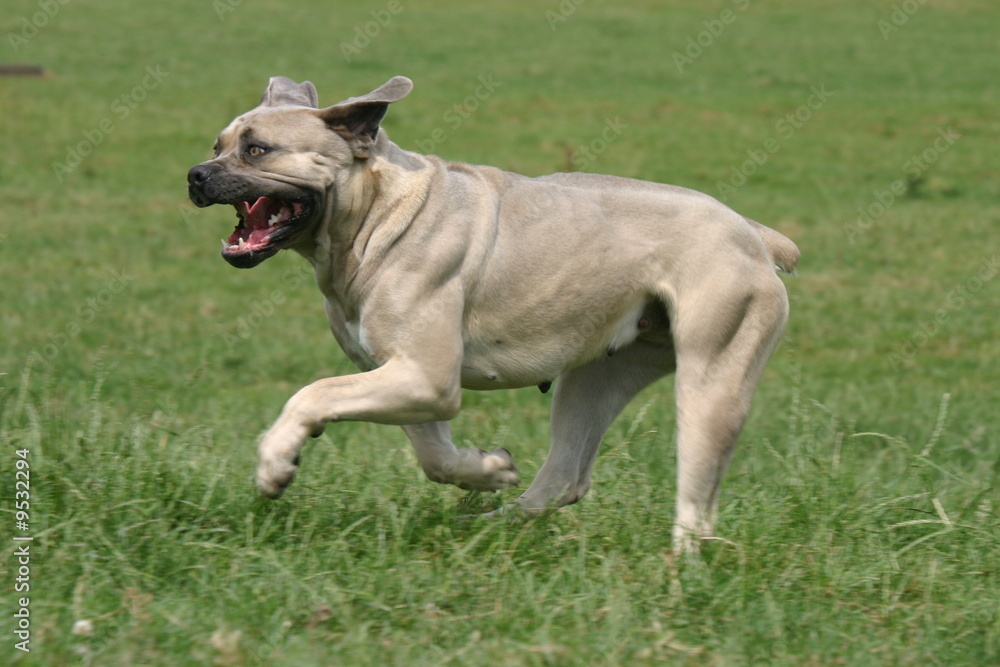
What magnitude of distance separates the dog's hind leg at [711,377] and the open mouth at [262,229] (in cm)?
162

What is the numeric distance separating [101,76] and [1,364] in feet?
54.4

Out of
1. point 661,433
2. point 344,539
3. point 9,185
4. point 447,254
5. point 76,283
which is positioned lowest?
point 9,185

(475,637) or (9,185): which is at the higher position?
(475,637)

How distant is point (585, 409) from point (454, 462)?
2.63 feet

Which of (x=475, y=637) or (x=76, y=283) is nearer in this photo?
(x=475, y=637)

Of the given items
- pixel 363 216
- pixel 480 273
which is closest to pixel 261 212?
pixel 363 216

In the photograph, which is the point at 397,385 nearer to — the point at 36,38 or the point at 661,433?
the point at 661,433

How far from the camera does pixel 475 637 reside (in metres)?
4.12

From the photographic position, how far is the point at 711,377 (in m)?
5.41

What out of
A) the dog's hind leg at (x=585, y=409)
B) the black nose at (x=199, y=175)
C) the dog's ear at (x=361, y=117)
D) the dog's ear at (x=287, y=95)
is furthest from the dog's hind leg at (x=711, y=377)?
the black nose at (x=199, y=175)

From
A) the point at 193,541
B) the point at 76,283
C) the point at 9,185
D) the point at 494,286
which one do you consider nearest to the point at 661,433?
the point at 494,286

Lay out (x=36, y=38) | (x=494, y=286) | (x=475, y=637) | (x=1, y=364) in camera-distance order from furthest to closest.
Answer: (x=36, y=38), (x=1, y=364), (x=494, y=286), (x=475, y=637)

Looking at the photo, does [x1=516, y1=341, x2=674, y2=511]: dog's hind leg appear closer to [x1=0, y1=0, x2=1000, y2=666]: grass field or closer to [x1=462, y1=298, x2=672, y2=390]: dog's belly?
[x1=0, y1=0, x2=1000, y2=666]: grass field

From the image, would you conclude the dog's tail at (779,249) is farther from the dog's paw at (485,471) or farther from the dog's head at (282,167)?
the dog's head at (282,167)
